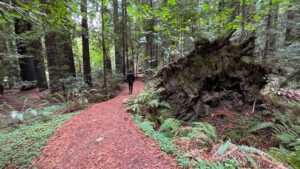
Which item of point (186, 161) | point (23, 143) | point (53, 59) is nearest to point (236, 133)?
point (186, 161)

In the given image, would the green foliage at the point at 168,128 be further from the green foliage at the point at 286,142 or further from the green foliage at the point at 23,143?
the green foliage at the point at 23,143

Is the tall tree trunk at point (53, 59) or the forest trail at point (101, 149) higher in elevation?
the tall tree trunk at point (53, 59)

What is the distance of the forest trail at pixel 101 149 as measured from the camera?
2350 millimetres

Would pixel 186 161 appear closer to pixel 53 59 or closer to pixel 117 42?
pixel 53 59

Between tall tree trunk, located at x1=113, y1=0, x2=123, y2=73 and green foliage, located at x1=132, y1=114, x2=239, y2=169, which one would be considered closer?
green foliage, located at x1=132, y1=114, x2=239, y2=169

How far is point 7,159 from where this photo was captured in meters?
2.56

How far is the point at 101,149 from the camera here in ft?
8.94

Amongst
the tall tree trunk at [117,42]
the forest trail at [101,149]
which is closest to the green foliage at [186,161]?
the forest trail at [101,149]

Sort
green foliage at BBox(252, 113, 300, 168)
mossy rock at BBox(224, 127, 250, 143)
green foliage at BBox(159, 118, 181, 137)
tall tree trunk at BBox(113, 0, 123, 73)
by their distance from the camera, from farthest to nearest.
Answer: tall tree trunk at BBox(113, 0, 123, 73)
mossy rock at BBox(224, 127, 250, 143)
green foliage at BBox(159, 118, 181, 137)
green foliage at BBox(252, 113, 300, 168)

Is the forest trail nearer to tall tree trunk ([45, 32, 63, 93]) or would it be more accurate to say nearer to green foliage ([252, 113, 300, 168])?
green foliage ([252, 113, 300, 168])

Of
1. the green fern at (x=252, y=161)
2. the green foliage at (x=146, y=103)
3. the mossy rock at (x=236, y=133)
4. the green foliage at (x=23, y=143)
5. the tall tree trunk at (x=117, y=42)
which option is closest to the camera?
the green fern at (x=252, y=161)

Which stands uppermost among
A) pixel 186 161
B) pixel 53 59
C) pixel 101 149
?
pixel 53 59

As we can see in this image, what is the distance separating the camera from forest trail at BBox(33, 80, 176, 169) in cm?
235

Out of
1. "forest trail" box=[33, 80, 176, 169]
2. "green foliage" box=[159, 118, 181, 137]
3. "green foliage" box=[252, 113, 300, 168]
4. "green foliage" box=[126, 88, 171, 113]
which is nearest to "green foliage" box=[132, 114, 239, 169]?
"forest trail" box=[33, 80, 176, 169]
